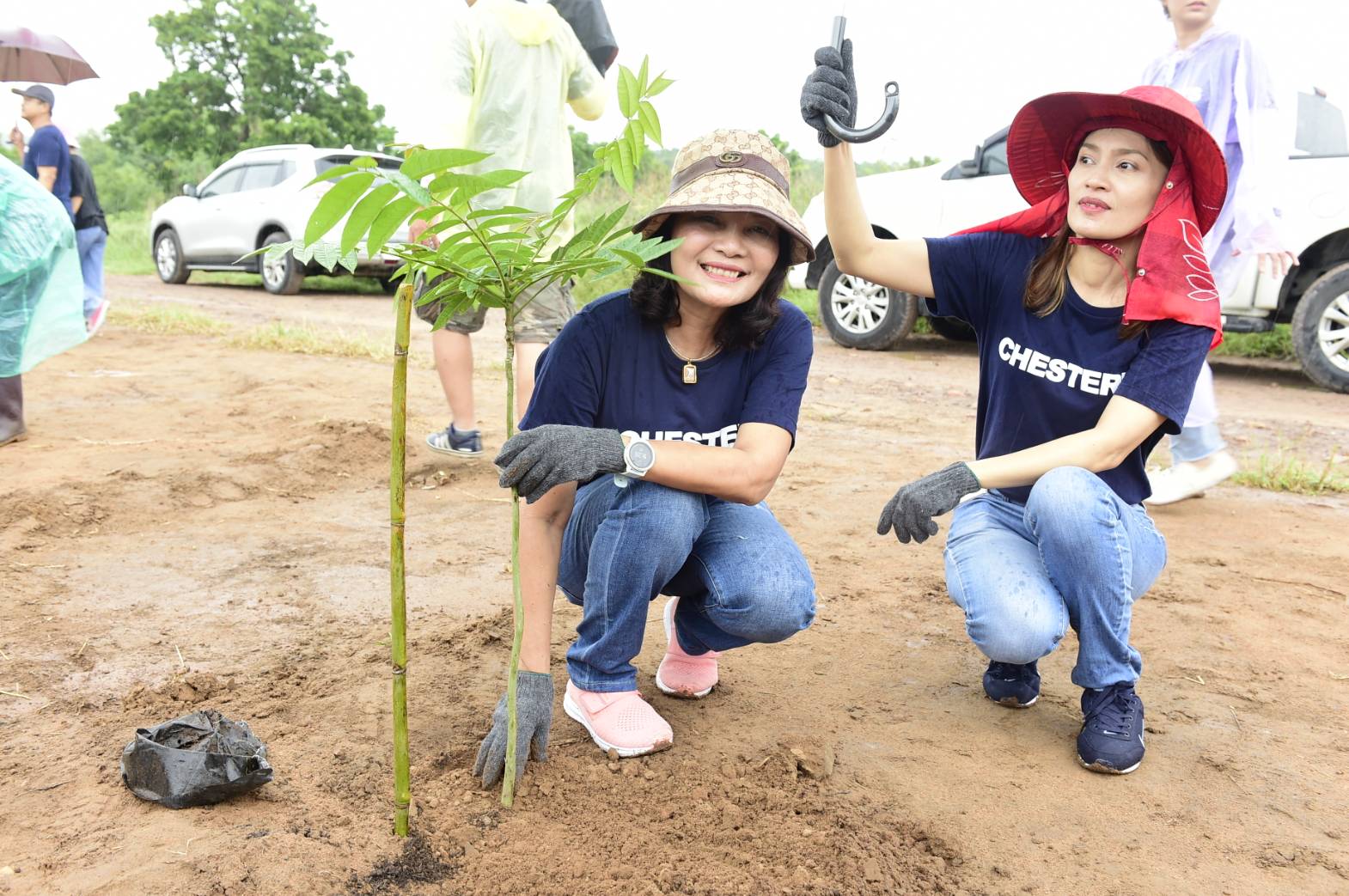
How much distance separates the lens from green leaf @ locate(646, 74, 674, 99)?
1.66 m

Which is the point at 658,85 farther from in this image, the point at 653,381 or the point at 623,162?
the point at 653,381

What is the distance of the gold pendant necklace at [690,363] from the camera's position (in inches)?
86.6

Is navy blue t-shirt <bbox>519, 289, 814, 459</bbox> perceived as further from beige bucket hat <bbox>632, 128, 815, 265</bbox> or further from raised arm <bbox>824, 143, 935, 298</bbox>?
raised arm <bbox>824, 143, 935, 298</bbox>

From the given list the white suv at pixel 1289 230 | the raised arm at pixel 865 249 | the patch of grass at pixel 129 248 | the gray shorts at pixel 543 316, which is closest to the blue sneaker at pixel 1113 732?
the raised arm at pixel 865 249

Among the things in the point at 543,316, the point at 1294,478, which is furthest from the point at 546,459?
the point at 1294,478

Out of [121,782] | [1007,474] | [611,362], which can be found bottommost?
[121,782]

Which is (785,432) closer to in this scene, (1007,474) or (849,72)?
(1007,474)

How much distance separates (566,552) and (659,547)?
0.28 metres

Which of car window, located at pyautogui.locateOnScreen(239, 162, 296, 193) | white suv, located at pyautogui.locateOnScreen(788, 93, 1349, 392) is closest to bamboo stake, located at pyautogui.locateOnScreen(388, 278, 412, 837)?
white suv, located at pyautogui.locateOnScreen(788, 93, 1349, 392)

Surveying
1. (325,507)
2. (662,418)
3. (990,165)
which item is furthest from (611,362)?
(990,165)

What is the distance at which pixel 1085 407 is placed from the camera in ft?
7.65

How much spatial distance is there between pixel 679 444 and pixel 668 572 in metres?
0.28

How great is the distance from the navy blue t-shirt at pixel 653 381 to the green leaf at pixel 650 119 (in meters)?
0.54

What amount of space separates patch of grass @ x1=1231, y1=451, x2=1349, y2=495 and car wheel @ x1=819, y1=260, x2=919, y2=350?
353 cm
